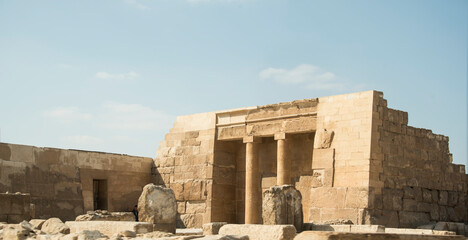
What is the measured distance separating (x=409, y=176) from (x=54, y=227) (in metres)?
8.82

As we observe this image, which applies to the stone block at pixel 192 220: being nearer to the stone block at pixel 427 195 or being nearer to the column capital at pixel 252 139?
the column capital at pixel 252 139

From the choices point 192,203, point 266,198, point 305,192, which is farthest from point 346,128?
point 192,203

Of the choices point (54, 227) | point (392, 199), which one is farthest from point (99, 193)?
point (392, 199)

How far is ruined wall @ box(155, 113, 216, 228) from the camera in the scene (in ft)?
64.0

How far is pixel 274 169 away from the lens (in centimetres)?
1927

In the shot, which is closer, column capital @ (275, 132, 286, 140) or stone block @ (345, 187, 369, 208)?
stone block @ (345, 187, 369, 208)

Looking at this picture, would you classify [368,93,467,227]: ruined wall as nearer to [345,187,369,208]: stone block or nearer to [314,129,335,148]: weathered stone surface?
[345,187,369,208]: stone block

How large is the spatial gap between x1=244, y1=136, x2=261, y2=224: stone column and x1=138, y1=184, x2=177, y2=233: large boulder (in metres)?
5.93

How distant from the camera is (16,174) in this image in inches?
693

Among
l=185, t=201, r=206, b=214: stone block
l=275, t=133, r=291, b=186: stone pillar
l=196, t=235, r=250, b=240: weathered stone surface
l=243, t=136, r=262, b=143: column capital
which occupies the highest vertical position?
l=243, t=136, r=262, b=143: column capital

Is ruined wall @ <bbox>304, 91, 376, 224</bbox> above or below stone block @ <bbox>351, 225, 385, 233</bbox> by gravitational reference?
above

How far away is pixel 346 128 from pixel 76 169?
818 centimetres

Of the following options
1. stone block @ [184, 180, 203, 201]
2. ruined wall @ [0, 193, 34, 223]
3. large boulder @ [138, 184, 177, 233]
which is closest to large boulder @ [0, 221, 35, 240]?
ruined wall @ [0, 193, 34, 223]

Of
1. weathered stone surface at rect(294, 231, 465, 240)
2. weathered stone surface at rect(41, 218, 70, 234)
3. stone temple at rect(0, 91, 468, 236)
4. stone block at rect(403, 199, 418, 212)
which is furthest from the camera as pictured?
stone block at rect(403, 199, 418, 212)
